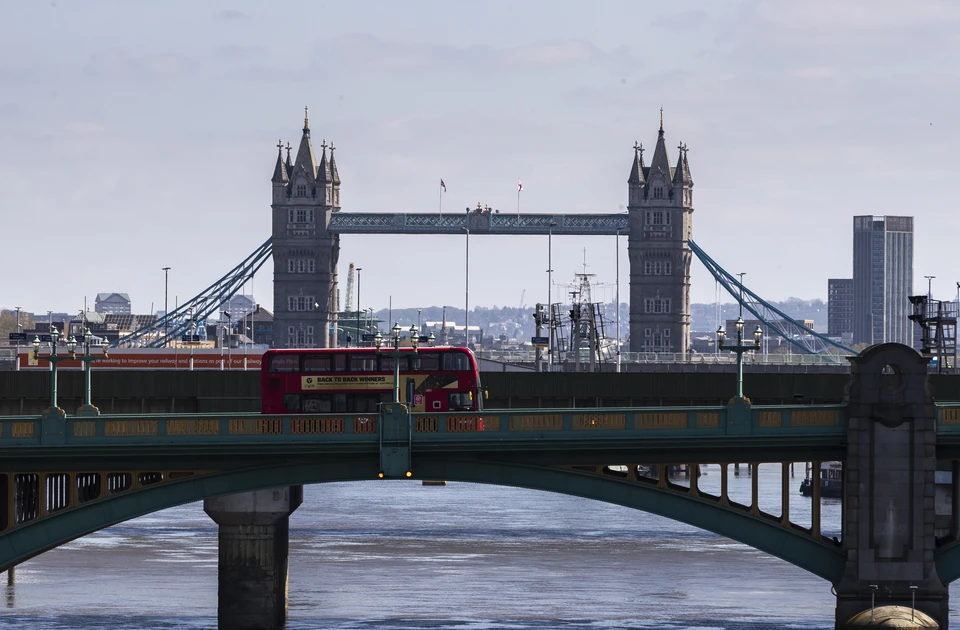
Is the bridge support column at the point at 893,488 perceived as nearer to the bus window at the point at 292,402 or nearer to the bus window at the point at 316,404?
the bus window at the point at 316,404

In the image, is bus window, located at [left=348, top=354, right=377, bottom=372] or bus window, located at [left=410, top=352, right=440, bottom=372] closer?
bus window, located at [left=348, top=354, right=377, bottom=372]

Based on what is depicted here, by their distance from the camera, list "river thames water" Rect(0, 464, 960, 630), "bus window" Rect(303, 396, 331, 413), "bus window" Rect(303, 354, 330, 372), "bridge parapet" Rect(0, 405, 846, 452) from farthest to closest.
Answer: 1. "river thames water" Rect(0, 464, 960, 630)
2. "bus window" Rect(303, 354, 330, 372)
3. "bus window" Rect(303, 396, 331, 413)
4. "bridge parapet" Rect(0, 405, 846, 452)

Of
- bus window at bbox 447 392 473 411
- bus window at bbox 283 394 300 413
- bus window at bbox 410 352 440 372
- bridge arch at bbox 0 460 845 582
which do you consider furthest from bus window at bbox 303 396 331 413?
bridge arch at bbox 0 460 845 582

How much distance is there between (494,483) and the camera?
50719 millimetres

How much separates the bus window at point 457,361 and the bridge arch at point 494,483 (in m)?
14.3

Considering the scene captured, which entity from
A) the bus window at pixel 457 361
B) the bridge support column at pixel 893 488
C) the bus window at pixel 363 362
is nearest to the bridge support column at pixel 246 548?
the bus window at pixel 363 362

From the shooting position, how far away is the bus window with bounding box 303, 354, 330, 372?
65.7 m

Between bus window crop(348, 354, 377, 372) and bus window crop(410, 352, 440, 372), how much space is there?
137cm

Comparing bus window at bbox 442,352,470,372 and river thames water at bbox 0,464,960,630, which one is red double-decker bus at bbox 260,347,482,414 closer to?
bus window at bbox 442,352,470,372

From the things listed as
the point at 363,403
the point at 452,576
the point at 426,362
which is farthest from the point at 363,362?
the point at 452,576

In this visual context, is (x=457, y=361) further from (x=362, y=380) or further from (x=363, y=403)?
(x=363, y=403)

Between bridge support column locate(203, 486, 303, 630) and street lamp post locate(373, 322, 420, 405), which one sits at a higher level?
street lamp post locate(373, 322, 420, 405)

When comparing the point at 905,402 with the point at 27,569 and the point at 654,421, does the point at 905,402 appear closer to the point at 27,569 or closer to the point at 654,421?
the point at 654,421

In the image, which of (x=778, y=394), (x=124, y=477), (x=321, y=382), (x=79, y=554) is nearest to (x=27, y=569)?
(x=79, y=554)
